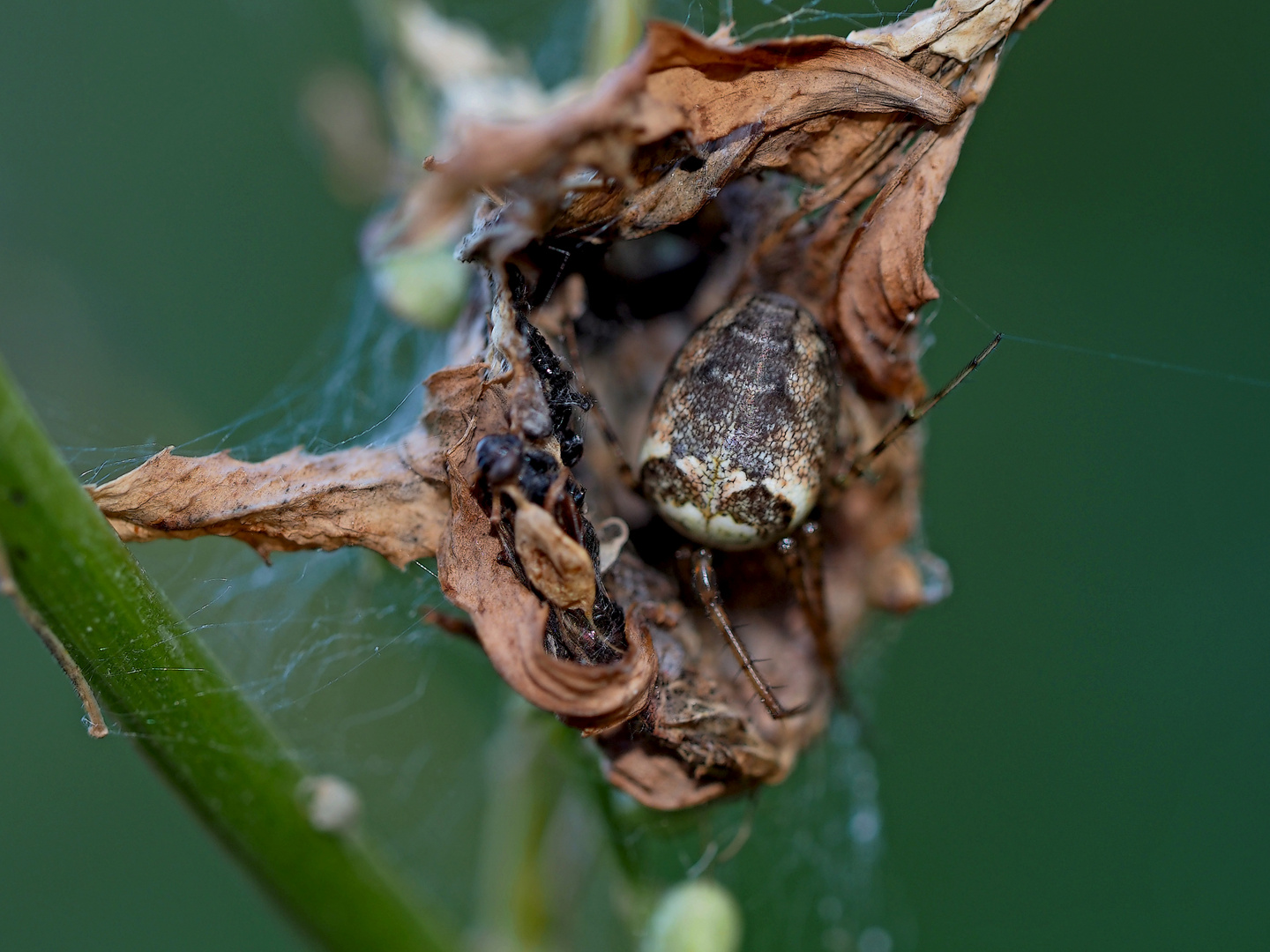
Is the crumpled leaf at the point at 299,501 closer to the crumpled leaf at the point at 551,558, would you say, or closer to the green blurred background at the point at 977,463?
the crumpled leaf at the point at 551,558

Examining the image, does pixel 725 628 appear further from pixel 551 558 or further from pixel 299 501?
pixel 299 501

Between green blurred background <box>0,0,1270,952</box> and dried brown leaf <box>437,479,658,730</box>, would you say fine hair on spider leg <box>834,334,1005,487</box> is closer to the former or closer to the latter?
dried brown leaf <box>437,479,658,730</box>

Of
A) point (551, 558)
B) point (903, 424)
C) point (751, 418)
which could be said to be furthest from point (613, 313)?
point (551, 558)

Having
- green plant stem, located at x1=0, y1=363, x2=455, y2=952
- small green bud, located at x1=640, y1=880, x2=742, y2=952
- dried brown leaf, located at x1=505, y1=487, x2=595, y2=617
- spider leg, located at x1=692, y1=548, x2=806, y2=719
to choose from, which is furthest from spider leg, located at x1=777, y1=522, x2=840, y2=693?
green plant stem, located at x1=0, y1=363, x2=455, y2=952

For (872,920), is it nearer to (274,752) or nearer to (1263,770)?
(1263,770)

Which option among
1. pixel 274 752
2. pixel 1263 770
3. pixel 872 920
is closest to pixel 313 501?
pixel 274 752

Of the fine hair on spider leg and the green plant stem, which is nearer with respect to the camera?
the green plant stem

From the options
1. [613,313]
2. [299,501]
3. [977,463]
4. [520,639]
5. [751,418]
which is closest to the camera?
[520,639]

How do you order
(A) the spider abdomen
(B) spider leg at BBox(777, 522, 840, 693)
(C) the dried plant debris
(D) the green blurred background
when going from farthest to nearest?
(D) the green blurred background → (B) spider leg at BBox(777, 522, 840, 693) → (A) the spider abdomen → (C) the dried plant debris
